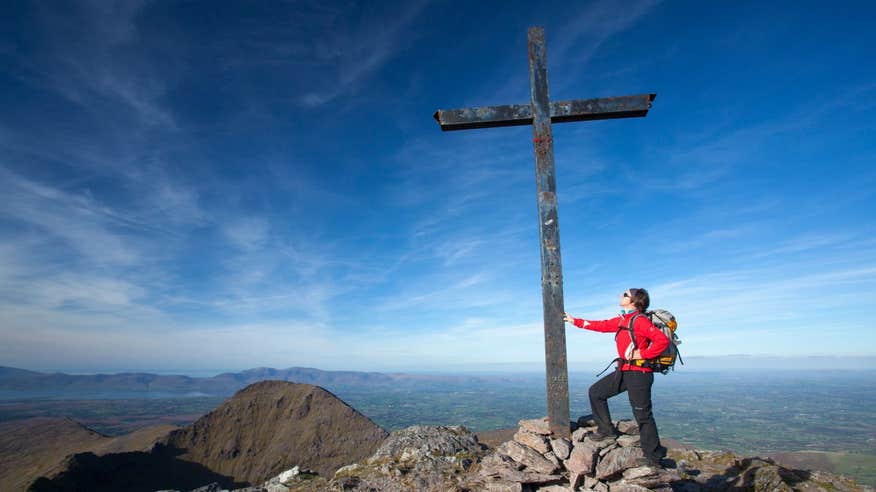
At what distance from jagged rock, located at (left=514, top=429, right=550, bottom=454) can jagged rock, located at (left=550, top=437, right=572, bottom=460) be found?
126 mm

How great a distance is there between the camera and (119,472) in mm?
32594

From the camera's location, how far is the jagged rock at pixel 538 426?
6.80 meters

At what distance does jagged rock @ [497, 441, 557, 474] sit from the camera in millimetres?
5992

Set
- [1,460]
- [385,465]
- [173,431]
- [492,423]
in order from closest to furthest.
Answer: [385,465], [173,431], [1,460], [492,423]

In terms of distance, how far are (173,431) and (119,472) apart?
742 cm

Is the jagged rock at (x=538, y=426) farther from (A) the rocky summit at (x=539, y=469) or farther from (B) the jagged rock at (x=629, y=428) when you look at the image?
(B) the jagged rock at (x=629, y=428)

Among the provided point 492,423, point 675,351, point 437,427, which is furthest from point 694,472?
point 492,423

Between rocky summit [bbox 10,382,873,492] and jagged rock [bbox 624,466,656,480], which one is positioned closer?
jagged rock [bbox 624,466,656,480]

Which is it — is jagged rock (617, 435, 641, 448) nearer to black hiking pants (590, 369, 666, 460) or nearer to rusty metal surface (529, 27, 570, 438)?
black hiking pants (590, 369, 666, 460)

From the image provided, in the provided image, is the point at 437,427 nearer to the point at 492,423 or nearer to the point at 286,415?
the point at 286,415

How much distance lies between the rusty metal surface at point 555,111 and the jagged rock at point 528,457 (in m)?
5.84

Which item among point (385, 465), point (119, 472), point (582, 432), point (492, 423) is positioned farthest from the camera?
point (492, 423)

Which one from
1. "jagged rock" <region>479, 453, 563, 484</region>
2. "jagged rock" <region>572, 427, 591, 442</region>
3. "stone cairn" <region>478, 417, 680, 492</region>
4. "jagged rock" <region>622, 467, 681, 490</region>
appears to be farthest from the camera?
"jagged rock" <region>572, 427, 591, 442</region>

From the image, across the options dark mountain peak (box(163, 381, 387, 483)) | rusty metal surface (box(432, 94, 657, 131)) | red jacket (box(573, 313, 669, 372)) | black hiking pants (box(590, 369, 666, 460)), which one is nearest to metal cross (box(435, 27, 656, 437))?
rusty metal surface (box(432, 94, 657, 131))
